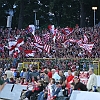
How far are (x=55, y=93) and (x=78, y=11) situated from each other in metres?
41.9

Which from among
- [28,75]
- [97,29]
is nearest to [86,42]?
[97,29]

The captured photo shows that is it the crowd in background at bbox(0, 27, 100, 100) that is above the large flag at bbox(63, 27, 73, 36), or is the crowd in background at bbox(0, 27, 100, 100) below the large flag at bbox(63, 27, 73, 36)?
below

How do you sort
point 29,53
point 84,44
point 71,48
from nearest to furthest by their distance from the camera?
1. point 84,44
2. point 71,48
3. point 29,53

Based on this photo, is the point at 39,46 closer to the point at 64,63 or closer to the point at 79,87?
the point at 64,63

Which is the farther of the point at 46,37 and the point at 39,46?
the point at 46,37

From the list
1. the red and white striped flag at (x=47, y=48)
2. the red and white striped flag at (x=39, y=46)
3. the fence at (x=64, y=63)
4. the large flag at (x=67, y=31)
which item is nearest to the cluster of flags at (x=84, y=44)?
the large flag at (x=67, y=31)

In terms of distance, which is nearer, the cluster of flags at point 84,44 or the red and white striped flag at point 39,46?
the cluster of flags at point 84,44

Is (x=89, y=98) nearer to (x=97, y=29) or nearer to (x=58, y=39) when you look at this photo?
(x=58, y=39)

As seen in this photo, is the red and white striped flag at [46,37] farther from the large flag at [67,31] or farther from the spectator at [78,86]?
the spectator at [78,86]

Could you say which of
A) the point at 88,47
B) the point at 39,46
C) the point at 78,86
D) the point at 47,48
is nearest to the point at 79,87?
the point at 78,86

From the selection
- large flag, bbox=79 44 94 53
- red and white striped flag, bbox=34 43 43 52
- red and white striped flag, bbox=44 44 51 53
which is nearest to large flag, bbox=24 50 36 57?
red and white striped flag, bbox=34 43 43 52

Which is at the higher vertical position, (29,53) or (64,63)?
(29,53)

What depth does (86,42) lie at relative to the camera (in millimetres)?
31125

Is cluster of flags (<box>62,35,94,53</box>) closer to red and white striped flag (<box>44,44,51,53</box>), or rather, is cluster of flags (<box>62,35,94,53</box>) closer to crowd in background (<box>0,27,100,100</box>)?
crowd in background (<box>0,27,100,100</box>)
